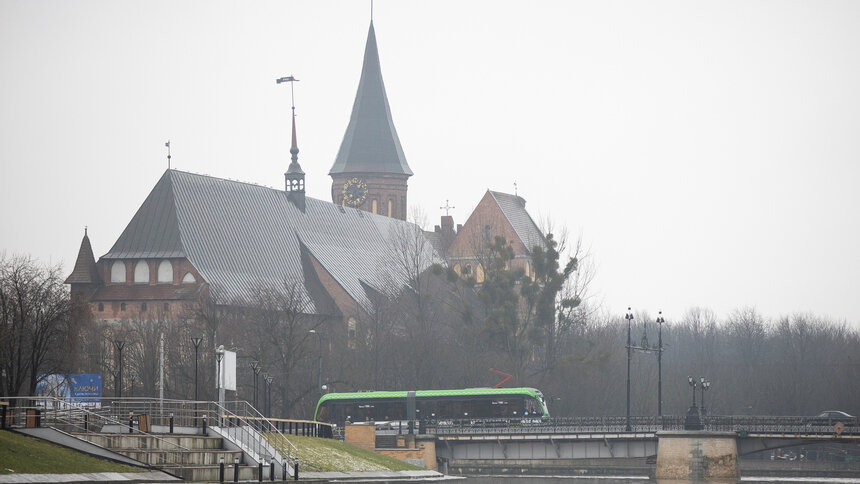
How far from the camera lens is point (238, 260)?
115 m

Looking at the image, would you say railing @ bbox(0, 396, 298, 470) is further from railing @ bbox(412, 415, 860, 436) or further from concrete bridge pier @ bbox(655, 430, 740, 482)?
railing @ bbox(412, 415, 860, 436)

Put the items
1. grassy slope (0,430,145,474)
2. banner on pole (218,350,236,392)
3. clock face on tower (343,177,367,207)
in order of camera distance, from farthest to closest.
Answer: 1. clock face on tower (343,177,367,207)
2. banner on pole (218,350,236,392)
3. grassy slope (0,430,145,474)

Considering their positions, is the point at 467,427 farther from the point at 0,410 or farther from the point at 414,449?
the point at 0,410

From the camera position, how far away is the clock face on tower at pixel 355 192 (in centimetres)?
15838

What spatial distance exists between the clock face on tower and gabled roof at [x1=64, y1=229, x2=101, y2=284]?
165 ft

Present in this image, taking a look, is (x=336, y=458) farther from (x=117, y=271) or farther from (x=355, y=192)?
(x=355, y=192)

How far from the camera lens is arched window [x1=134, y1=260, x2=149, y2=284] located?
110 meters

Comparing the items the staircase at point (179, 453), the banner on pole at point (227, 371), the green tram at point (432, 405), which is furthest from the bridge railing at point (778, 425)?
the staircase at point (179, 453)

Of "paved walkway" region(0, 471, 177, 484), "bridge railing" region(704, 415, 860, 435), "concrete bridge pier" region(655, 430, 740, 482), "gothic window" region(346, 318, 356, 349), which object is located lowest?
"concrete bridge pier" region(655, 430, 740, 482)

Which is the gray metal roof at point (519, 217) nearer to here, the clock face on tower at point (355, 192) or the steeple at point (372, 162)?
the steeple at point (372, 162)

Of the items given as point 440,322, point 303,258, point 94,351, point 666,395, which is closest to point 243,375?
point 94,351

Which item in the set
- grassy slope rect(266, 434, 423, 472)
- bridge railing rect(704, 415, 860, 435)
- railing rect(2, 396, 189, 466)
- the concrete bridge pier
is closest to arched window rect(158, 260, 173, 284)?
grassy slope rect(266, 434, 423, 472)

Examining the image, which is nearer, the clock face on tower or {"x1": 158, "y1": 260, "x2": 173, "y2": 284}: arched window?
{"x1": 158, "y1": 260, "x2": 173, "y2": 284}: arched window

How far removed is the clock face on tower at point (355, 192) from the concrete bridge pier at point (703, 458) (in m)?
92.5
